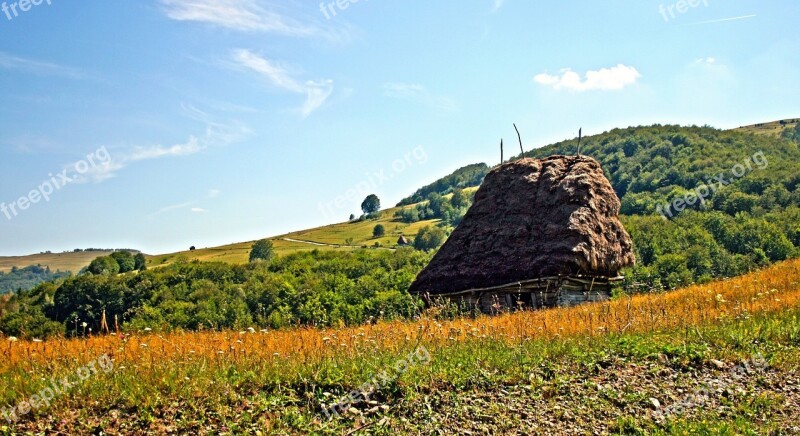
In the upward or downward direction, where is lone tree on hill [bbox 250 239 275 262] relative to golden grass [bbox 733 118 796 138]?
downward

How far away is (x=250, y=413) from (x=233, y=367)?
2.90 ft

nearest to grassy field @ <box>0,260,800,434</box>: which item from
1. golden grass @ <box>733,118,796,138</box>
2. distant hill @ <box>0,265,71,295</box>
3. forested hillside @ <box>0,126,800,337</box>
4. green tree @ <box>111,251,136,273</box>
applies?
forested hillside @ <box>0,126,800,337</box>

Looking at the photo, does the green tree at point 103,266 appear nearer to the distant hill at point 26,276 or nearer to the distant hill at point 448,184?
the distant hill at point 26,276

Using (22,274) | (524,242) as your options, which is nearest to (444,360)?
(524,242)

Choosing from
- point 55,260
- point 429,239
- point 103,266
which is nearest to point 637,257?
point 429,239

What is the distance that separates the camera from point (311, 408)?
224 inches

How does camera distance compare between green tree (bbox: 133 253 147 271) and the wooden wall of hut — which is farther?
green tree (bbox: 133 253 147 271)

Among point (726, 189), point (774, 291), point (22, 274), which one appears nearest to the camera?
point (774, 291)

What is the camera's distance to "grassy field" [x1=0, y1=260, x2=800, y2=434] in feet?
17.3

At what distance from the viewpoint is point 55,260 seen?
18462cm

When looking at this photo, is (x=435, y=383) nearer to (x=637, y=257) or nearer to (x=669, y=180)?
(x=637, y=257)

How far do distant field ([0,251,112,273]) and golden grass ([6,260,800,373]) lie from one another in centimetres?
18372

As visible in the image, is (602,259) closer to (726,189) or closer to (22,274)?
(726,189)

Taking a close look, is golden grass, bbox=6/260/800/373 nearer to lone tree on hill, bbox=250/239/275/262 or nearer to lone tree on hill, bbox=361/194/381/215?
lone tree on hill, bbox=250/239/275/262
